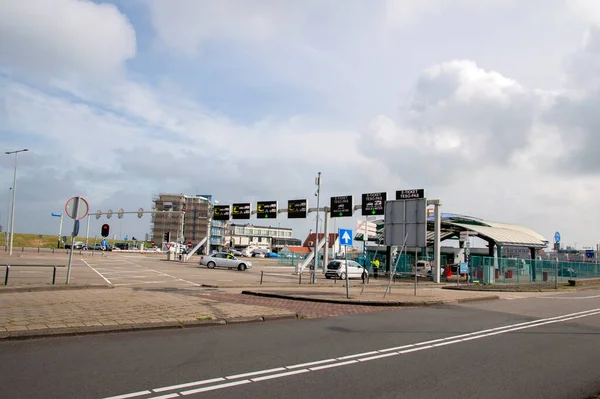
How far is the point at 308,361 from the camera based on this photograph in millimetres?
7242

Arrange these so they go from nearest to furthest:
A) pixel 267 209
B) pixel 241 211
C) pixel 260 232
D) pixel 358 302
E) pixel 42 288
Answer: pixel 42 288
pixel 358 302
pixel 267 209
pixel 241 211
pixel 260 232

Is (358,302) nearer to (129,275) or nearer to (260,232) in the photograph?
(129,275)

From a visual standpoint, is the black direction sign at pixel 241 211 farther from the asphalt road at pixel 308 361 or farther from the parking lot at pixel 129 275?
the asphalt road at pixel 308 361

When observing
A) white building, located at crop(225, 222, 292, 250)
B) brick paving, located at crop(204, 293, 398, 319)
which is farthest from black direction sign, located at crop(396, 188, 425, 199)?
white building, located at crop(225, 222, 292, 250)

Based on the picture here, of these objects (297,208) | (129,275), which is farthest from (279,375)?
(297,208)

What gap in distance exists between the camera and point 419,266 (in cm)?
4547

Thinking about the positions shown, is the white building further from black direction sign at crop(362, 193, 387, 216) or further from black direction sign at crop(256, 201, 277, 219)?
black direction sign at crop(362, 193, 387, 216)

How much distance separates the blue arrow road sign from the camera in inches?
781

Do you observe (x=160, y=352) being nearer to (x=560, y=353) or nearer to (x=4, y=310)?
(x=4, y=310)

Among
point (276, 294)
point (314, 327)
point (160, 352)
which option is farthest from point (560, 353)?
point (276, 294)

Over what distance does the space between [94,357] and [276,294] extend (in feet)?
34.3

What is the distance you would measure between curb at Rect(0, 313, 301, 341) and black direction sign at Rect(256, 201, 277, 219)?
3636cm

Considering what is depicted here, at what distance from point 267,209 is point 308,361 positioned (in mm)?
41467

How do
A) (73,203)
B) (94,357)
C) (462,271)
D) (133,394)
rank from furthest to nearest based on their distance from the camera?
(462,271) < (73,203) < (94,357) < (133,394)
